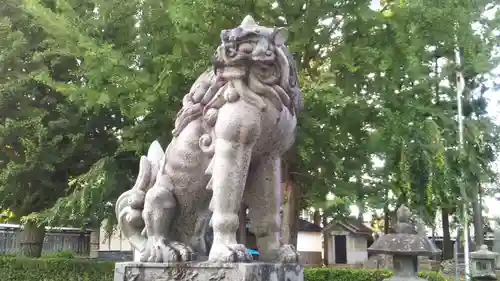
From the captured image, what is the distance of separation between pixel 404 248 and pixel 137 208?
260 inches

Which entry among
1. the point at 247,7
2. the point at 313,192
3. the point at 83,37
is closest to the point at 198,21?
the point at 247,7

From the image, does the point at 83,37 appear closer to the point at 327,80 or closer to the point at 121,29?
the point at 121,29

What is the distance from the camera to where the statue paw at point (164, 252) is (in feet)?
11.0

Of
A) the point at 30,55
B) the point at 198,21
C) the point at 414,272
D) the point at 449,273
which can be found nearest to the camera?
the point at 198,21

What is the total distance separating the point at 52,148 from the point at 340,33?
254 inches

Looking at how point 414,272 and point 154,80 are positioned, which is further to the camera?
point 414,272

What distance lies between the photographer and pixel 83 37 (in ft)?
25.8

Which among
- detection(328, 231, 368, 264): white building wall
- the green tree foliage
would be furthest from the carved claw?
detection(328, 231, 368, 264): white building wall

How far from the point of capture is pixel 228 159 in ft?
10.4

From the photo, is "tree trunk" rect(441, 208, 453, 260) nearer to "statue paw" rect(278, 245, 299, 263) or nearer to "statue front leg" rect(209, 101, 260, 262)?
"statue paw" rect(278, 245, 299, 263)

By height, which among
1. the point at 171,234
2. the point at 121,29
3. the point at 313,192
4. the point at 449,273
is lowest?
the point at 449,273

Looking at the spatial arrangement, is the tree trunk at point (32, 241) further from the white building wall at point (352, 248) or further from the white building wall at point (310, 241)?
the white building wall at point (352, 248)

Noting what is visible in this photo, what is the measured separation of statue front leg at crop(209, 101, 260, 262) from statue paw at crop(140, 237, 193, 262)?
0.98ft

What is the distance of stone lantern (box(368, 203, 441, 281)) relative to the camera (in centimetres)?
903
